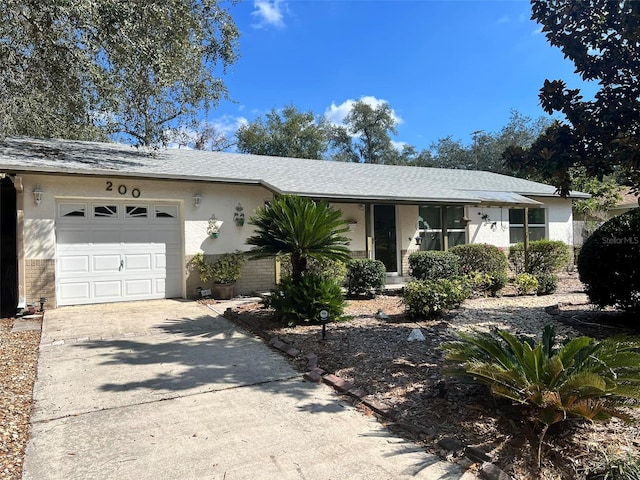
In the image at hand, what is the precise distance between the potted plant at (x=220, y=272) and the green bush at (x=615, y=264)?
7.63m

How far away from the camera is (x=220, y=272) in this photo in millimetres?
10695

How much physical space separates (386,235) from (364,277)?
374cm

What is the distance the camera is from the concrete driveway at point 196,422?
9.80ft

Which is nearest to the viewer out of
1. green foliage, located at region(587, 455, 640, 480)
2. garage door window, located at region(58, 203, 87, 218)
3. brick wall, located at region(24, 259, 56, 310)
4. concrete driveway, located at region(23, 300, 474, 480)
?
green foliage, located at region(587, 455, 640, 480)

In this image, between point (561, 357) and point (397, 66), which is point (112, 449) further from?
point (397, 66)

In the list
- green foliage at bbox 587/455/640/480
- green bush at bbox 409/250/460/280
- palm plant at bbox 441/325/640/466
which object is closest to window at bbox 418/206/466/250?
green bush at bbox 409/250/460/280

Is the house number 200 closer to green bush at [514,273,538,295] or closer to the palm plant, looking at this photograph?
the palm plant

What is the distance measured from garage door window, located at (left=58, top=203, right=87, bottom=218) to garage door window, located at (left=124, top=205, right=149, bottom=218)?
919 mm

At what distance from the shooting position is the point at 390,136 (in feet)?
117

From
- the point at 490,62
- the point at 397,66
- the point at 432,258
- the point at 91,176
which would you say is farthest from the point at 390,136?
the point at 91,176

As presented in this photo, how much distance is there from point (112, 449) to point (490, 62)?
12.7 metres

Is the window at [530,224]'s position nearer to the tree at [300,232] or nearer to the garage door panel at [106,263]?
the tree at [300,232]

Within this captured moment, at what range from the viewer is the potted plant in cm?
1067

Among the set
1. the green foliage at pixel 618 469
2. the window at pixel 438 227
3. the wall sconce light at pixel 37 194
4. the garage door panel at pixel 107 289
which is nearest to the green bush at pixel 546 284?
the window at pixel 438 227
